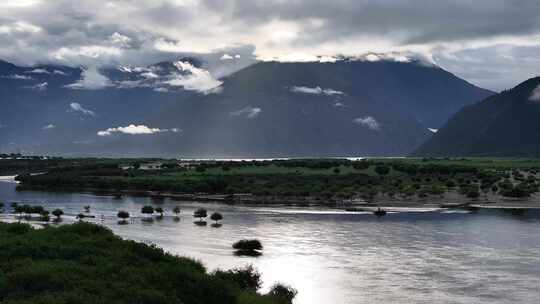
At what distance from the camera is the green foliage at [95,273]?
32.2m

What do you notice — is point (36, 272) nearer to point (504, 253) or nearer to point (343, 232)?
point (504, 253)

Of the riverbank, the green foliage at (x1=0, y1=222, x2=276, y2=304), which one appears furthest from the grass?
the green foliage at (x1=0, y1=222, x2=276, y2=304)

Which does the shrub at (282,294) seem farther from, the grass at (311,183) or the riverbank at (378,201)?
the grass at (311,183)

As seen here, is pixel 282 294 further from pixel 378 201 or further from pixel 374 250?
pixel 378 201

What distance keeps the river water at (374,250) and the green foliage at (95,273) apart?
627 inches

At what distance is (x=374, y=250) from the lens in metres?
74.8

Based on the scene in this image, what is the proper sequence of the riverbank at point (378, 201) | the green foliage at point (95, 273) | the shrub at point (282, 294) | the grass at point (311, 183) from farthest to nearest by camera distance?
the grass at point (311, 183) < the riverbank at point (378, 201) < the shrub at point (282, 294) < the green foliage at point (95, 273)

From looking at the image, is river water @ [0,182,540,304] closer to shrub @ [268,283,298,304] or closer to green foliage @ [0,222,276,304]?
shrub @ [268,283,298,304]

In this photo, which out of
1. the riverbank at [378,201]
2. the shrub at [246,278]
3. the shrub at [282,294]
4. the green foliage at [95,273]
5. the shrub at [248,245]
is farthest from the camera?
the riverbank at [378,201]

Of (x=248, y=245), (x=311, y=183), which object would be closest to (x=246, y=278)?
(x=248, y=245)

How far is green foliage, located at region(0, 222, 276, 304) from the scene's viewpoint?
3219 cm

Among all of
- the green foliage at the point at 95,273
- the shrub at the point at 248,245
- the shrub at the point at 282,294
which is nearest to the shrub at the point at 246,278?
the shrub at the point at 282,294

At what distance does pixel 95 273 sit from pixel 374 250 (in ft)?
146

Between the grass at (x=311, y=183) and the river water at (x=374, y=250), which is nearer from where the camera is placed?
the river water at (x=374, y=250)
